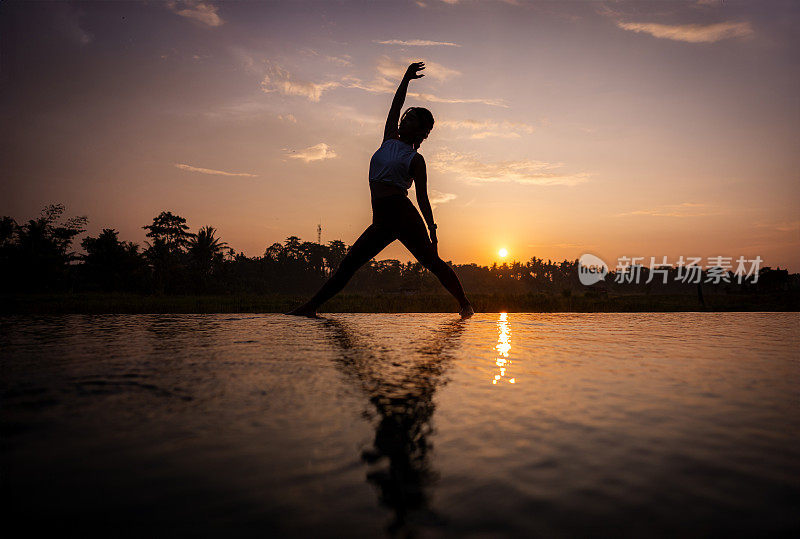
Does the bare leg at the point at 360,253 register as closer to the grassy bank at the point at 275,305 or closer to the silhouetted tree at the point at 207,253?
the grassy bank at the point at 275,305

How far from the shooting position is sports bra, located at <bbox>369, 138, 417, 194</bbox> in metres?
5.25

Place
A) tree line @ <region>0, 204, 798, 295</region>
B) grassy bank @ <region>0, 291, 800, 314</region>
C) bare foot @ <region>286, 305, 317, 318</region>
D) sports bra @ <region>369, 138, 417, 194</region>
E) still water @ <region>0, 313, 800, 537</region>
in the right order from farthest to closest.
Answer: tree line @ <region>0, 204, 798, 295</region> → grassy bank @ <region>0, 291, 800, 314</region> → bare foot @ <region>286, 305, 317, 318</region> → sports bra @ <region>369, 138, 417, 194</region> → still water @ <region>0, 313, 800, 537</region>

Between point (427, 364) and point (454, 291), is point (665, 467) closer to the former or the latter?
point (427, 364)

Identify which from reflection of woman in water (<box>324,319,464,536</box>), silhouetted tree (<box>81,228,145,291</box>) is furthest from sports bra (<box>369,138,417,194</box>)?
silhouetted tree (<box>81,228,145,291</box>)

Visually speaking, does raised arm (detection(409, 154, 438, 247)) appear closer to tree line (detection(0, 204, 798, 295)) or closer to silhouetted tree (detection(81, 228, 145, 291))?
tree line (detection(0, 204, 798, 295))

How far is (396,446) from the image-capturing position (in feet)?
4.04

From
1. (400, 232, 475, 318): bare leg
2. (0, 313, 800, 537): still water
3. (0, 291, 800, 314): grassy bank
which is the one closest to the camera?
(0, 313, 800, 537): still water

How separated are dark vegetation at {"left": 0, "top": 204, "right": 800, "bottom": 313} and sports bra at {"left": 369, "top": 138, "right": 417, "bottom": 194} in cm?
267

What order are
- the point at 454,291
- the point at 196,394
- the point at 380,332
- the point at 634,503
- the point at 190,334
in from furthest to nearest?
the point at 454,291, the point at 380,332, the point at 190,334, the point at 196,394, the point at 634,503

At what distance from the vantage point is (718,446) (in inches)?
49.6

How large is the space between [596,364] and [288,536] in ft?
6.75

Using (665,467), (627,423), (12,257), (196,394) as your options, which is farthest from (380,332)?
(12,257)

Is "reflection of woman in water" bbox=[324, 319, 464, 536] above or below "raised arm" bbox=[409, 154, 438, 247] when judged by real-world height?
below

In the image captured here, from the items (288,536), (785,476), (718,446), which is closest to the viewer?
(288,536)
